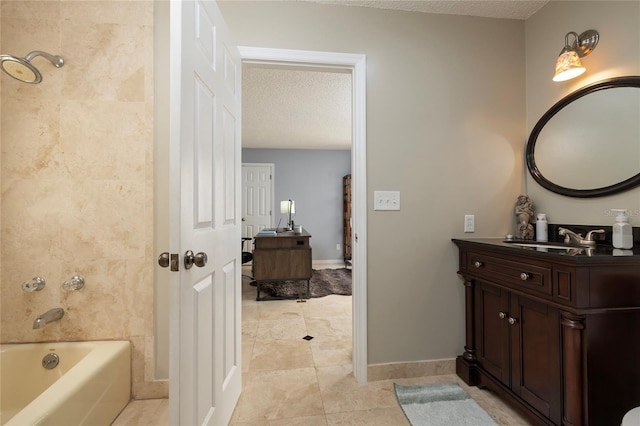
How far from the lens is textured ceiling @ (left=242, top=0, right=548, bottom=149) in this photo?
1.77 m

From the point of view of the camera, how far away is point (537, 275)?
125 centimetres

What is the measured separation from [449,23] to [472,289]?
1745 mm

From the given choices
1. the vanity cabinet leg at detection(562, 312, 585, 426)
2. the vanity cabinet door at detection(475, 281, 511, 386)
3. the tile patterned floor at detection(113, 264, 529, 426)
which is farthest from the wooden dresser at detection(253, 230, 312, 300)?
the vanity cabinet leg at detection(562, 312, 585, 426)

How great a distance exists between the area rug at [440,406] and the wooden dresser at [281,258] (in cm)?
207

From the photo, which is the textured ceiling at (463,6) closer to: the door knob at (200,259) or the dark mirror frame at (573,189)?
the dark mirror frame at (573,189)

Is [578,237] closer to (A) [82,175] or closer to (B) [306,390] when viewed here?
(B) [306,390]

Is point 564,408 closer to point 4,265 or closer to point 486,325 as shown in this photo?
point 486,325

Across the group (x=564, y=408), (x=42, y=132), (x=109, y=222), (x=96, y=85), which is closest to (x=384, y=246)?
(x=564, y=408)

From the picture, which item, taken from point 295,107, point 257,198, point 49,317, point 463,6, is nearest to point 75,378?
point 49,317

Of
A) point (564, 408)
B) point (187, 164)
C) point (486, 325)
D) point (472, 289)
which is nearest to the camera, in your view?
point (187, 164)

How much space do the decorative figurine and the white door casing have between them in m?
4.62

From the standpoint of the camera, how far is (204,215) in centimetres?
112

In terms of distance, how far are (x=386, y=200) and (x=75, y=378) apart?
177 centimetres

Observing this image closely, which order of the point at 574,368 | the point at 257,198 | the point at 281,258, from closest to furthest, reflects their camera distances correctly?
the point at 574,368, the point at 281,258, the point at 257,198
